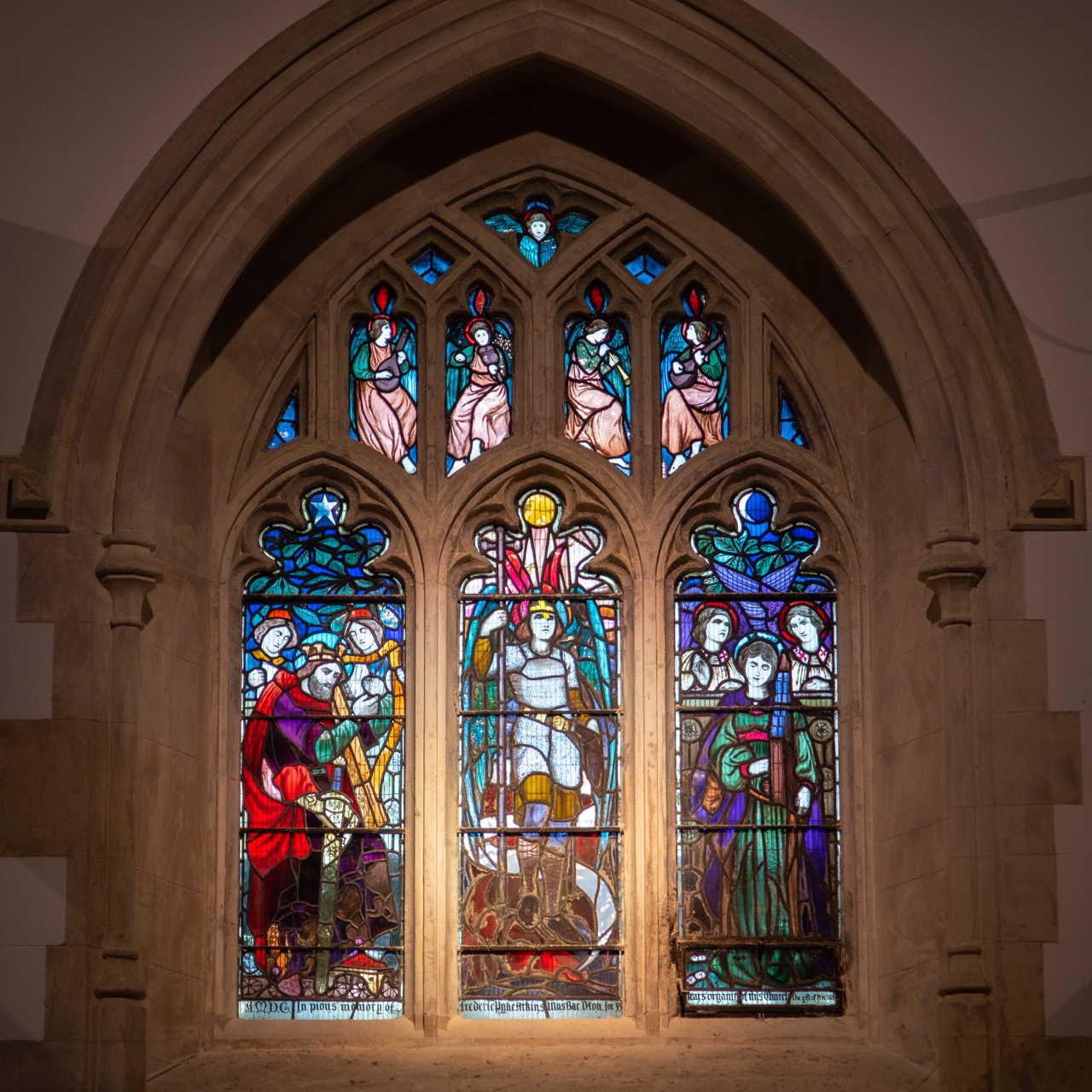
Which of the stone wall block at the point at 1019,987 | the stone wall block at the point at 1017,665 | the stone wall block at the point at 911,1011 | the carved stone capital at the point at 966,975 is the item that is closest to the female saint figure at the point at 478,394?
the stone wall block at the point at 1017,665

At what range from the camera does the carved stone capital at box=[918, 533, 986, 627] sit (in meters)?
10.6

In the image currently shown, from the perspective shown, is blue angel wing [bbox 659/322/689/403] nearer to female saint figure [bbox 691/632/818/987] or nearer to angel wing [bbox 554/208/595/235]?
angel wing [bbox 554/208/595/235]

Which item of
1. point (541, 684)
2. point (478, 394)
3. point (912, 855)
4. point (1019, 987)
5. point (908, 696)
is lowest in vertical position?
point (1019, 987)

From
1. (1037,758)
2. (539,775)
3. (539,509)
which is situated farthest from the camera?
(539,509)

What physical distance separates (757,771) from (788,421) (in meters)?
1.68

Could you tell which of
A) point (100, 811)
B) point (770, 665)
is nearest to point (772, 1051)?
point (770, 665)

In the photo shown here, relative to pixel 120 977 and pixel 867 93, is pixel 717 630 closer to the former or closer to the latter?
pixel 867 93

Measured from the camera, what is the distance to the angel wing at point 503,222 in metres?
12.1

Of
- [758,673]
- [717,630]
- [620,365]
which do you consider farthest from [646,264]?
[758,673]

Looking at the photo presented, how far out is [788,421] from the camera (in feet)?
38.9

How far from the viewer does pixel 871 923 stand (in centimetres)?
1113

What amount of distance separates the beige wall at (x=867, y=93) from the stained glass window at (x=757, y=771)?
1.39 metres

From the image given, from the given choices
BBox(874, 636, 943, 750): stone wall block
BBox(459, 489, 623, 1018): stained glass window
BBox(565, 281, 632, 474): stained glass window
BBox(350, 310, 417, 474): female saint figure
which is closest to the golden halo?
BBox(459, 489, 623, 1018): stained glass window

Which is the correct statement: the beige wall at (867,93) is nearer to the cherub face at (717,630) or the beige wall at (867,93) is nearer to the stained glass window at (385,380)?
the stained glass window at (385,380)
